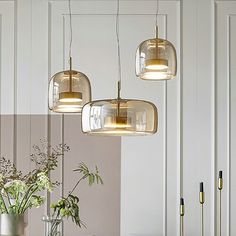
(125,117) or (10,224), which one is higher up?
(125,117)

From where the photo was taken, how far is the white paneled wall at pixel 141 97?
3877 millimetres

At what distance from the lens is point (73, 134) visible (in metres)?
3.91

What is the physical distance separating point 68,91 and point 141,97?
4.07 feet

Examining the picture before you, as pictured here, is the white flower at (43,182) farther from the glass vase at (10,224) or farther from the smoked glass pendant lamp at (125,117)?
the smoked glass pendant lamp at (125,117)

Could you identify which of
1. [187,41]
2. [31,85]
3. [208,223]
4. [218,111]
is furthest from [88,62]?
[208,223]

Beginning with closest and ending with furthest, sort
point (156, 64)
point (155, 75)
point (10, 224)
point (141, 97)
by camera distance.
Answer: point (10, 224)
point (156, 64)
point (155, 75)
point (141, 97)

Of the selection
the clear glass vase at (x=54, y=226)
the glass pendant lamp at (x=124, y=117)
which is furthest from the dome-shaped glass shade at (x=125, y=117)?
the clear glass vase at (x=54, y=226)

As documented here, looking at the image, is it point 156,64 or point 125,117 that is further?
point 156,64

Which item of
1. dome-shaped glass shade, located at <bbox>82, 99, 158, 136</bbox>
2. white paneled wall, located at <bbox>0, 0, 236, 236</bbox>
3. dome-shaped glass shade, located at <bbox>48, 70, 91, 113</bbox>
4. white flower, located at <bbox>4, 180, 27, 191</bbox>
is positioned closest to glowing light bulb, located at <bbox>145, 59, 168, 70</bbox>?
dome-shaped glass shade, located at <bbox>48, 70, 91, 113</bbox>

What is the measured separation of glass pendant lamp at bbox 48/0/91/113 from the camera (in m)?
2.74

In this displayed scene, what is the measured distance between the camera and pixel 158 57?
8.80 ft

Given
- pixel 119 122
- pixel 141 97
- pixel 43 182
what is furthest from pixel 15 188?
pixel 141 97

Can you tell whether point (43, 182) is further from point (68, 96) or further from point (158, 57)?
point (158, 57)

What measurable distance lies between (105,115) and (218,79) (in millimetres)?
1888
